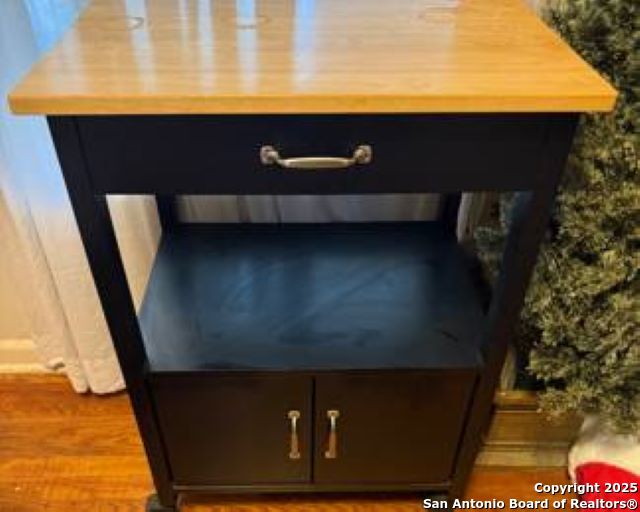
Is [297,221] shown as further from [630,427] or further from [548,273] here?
[630,427]

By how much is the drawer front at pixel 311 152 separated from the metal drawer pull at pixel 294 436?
1.49 ft

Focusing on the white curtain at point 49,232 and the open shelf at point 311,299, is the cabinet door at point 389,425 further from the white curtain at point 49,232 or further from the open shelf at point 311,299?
the white curtain at point 49,232

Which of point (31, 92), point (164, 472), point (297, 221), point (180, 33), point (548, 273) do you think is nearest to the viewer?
point (31, 92)

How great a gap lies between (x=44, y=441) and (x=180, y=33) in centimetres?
102

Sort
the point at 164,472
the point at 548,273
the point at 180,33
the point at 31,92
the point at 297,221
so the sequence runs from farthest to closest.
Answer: the point at 297,221, the point at 164,472, the point at 548,273, the point at 180,33, the point at 31,92

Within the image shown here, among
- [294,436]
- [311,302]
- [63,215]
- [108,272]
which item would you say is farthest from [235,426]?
[63,215]

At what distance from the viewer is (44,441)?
4.41ft

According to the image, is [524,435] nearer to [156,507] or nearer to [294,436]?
[294,436]

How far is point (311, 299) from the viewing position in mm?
1074

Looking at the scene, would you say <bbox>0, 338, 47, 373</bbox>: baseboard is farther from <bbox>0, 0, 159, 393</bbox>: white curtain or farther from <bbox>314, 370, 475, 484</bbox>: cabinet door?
<bbox>314, 370, 475, 484</bbox>: cabinet door

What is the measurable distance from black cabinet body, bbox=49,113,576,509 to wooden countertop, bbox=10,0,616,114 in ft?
0.12

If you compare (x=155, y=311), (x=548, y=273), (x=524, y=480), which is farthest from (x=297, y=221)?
(x=524, y=480)

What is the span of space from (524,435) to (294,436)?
53 centimetres

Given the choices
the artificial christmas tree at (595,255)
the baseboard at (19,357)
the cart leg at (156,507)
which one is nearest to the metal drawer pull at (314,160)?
the artificial christmas tree at (595,255)
